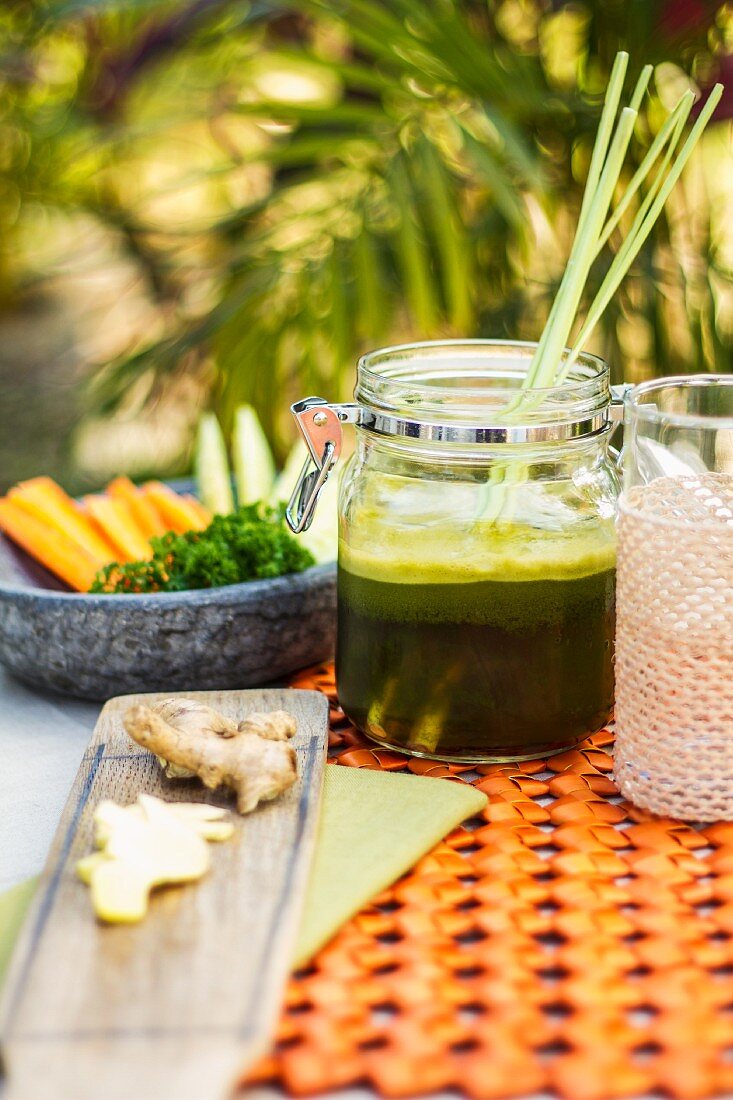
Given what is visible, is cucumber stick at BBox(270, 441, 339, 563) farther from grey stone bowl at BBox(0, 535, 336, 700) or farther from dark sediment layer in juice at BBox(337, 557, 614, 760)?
dark sediment layer in juice at BBox(337, 557, 614, 760)

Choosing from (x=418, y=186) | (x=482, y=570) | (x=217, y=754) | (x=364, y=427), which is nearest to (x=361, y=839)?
(x=217, y=754)

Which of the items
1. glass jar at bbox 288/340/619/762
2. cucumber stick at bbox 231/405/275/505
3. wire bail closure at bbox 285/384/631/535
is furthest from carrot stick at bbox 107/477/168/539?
glass jar at bbox 288/340/619/762

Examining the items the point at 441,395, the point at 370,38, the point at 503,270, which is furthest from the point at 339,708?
the point at 503,270

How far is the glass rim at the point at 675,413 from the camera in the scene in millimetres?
758

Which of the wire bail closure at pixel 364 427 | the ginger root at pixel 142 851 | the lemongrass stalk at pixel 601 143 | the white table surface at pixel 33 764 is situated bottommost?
the white table surface at pixel 33 764

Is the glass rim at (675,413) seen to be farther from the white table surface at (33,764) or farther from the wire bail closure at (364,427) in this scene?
the white table surface at (33,764)

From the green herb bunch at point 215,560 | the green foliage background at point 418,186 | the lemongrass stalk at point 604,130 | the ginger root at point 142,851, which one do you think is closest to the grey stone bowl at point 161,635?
the green herb bunch at point 215,560

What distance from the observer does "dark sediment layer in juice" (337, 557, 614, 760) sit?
0.84 metres

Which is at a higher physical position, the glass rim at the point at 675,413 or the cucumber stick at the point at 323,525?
the glass rim at the point at 675,413

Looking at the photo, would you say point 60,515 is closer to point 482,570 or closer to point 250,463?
point 250,463

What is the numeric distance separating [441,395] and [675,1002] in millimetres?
448

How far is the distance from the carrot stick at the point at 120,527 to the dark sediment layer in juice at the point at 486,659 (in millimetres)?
327

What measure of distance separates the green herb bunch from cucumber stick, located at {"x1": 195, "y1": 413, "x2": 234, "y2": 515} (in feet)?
0.68

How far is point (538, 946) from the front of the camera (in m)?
0.65
